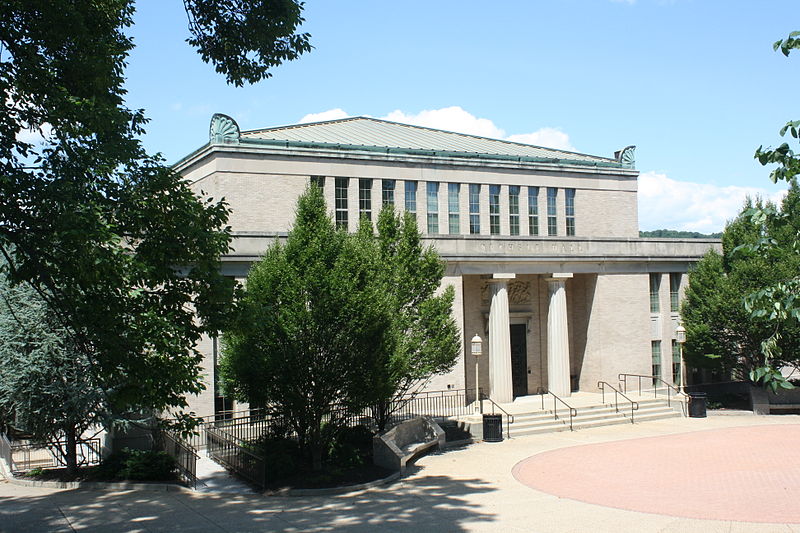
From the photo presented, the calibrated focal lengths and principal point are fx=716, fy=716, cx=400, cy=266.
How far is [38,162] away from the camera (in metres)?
11.9

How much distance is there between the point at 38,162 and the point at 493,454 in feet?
52.0

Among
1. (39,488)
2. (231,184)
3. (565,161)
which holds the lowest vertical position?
(39,488)

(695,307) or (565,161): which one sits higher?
(565,161)

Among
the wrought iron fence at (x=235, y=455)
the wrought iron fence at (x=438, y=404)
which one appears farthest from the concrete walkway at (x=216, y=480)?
the wrought iron fence at (x=438, y=404)

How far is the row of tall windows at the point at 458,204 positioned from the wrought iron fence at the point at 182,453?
12227 millimetres

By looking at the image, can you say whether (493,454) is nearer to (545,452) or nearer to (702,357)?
(545,452)

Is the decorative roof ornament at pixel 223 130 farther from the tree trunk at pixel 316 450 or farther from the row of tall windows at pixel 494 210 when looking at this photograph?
the tree trunk at pixel 316 450

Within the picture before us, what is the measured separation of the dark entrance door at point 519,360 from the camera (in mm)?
34344

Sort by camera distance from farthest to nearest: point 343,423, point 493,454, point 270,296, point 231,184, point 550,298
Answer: point 550,298
point 231,184
point 493,454
point 343,423
point 270,296

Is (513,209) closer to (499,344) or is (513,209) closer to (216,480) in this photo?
(499,344)

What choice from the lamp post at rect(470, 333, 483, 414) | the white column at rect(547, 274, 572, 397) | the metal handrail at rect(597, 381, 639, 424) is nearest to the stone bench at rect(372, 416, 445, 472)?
the lamp post at rect(470, 333, 483, 414)

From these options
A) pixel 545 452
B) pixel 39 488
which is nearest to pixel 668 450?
pixel 545 452

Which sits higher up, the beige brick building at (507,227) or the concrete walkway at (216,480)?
the beige brick building at (507,227)

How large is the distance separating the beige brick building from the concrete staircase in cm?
140
